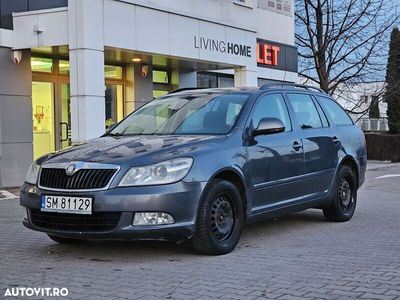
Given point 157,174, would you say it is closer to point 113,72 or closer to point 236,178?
point 236,178

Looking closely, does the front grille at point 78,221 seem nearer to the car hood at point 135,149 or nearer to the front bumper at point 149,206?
the front bumper at point 149,206

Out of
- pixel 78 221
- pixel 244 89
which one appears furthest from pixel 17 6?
pixel 78 221

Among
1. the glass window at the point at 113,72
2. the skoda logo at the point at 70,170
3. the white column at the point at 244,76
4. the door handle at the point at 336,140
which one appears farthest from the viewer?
the white column at the point at 244,76

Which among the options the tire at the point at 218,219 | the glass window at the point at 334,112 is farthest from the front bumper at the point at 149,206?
the glass window at the point at 334,112

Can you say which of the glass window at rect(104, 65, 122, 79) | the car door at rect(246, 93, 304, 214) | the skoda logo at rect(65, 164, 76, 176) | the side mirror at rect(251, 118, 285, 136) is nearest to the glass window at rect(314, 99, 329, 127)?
the car door at rect(246, 93, 304, 214)

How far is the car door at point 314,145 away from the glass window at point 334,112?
21cm

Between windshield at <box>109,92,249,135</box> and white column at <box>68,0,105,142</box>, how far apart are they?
174 inches

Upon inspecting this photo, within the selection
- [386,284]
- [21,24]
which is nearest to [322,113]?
[386,284]

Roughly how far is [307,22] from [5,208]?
16.4 meters

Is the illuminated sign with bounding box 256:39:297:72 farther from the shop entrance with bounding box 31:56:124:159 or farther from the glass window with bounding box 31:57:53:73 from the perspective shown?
the glass window with bounding box 31:57:53:73

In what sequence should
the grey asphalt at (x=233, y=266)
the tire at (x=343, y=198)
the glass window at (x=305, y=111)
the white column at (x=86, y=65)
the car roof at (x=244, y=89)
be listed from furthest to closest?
the white column at (x=86, y=65) → the tire at (x=343, y=198) → the glass window at (x=305, y=111) → the car roof at (x=244, y=89) → the grey asphalt at (x=233, y=266)

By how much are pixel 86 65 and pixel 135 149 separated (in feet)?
19.9

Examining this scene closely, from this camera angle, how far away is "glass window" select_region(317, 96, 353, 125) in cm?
858

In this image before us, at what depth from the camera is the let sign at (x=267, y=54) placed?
63.1 feet
